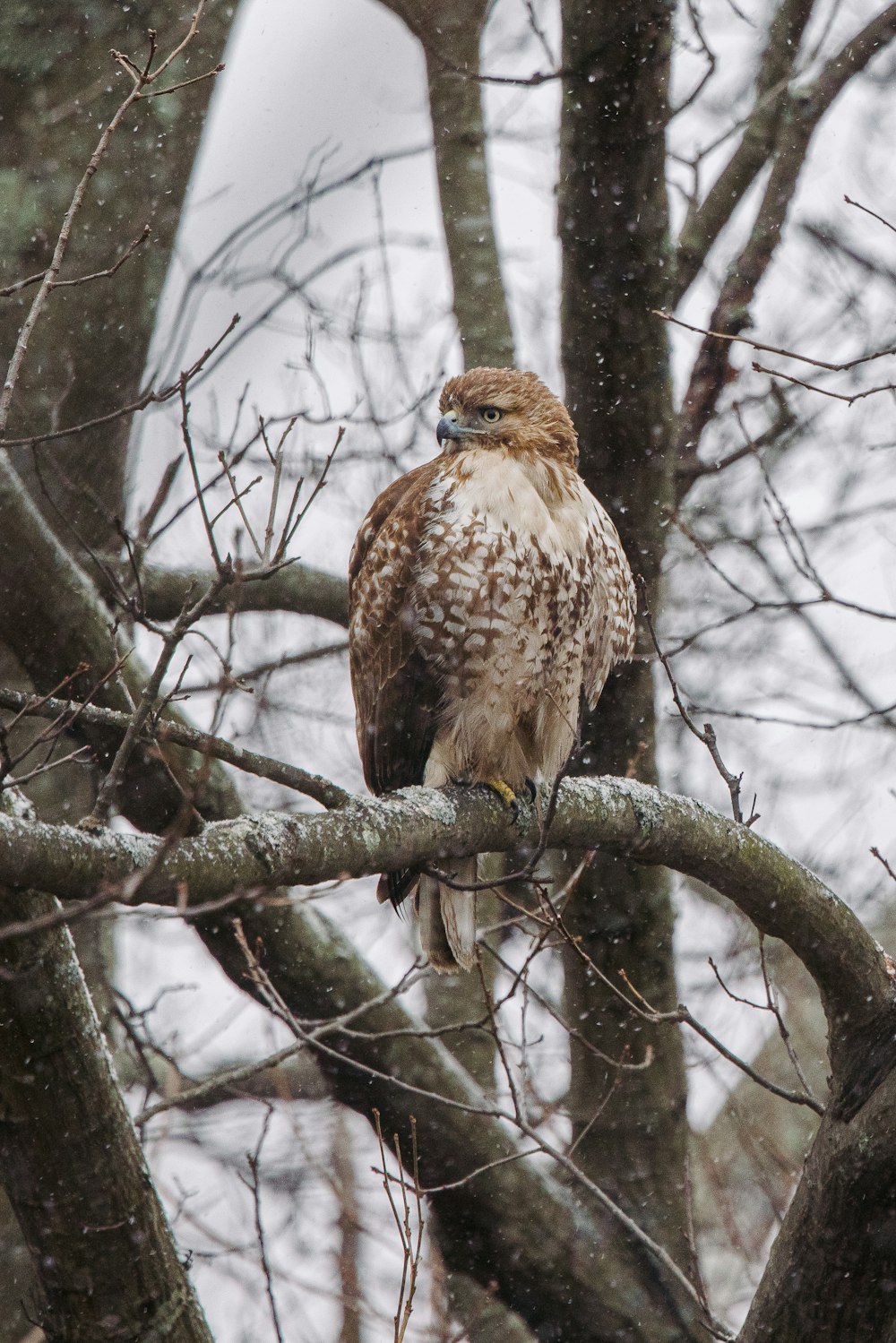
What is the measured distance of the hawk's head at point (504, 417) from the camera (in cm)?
397

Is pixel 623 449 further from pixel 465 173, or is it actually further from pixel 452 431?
pixel 465 173

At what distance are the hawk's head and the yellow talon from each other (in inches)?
38.4

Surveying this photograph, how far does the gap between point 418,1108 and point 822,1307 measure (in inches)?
64.0

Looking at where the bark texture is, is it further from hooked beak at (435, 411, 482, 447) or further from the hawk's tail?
hooked beak at (435, 411, 482, 447)

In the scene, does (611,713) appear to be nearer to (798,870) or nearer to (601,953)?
(601,953)

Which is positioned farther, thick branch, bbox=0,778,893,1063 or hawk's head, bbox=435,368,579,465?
hawk's head, bbox=435,368,579,465

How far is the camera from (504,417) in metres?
4.02

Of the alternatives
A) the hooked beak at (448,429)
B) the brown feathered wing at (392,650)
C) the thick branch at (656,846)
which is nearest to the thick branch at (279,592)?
the brown feathered wing at (392,650)

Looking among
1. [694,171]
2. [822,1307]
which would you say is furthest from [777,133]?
[822,1307]

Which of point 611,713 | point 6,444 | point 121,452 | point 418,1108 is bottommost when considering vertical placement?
point 418,1108

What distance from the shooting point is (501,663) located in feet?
11.8

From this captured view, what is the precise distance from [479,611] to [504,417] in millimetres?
769

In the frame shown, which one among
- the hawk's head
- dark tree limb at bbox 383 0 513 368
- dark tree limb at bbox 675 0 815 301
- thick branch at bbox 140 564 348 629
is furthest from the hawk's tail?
dark tree limb at bbox 675 0 815 301

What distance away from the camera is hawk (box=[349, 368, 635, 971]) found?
3.57m
